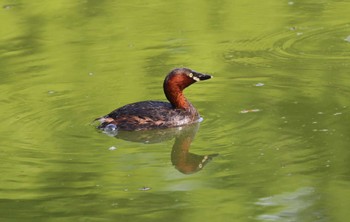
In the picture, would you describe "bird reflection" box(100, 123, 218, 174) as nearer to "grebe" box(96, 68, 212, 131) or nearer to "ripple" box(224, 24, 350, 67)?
"grebe" box(96, 68, 212, 131)

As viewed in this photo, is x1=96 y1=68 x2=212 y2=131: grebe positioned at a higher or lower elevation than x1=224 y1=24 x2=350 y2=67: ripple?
higher

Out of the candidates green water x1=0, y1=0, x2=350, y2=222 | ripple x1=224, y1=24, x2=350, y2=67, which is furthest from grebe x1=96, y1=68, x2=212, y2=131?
ripple x1=224, y1=24, x2=350, y2=67

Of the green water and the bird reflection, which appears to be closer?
the green water

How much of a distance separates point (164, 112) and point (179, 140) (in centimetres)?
52

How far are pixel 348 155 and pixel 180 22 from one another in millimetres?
6217

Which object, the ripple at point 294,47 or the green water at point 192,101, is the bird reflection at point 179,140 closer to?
the green water at point 192,101

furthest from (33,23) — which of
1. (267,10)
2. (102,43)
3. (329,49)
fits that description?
(329,49)

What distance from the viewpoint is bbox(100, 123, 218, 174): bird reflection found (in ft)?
29.1

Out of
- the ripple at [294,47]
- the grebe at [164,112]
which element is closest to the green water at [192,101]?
the ripple at [294,47]

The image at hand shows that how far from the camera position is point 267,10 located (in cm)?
1488

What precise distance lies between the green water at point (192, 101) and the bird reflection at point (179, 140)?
2 centimetres

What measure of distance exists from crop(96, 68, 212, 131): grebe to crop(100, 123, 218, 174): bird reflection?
6cm

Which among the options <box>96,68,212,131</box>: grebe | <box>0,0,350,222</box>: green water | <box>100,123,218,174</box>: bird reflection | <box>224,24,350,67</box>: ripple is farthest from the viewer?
<box>224,24,350,67</box>: ripple

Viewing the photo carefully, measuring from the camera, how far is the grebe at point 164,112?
10047 mm
